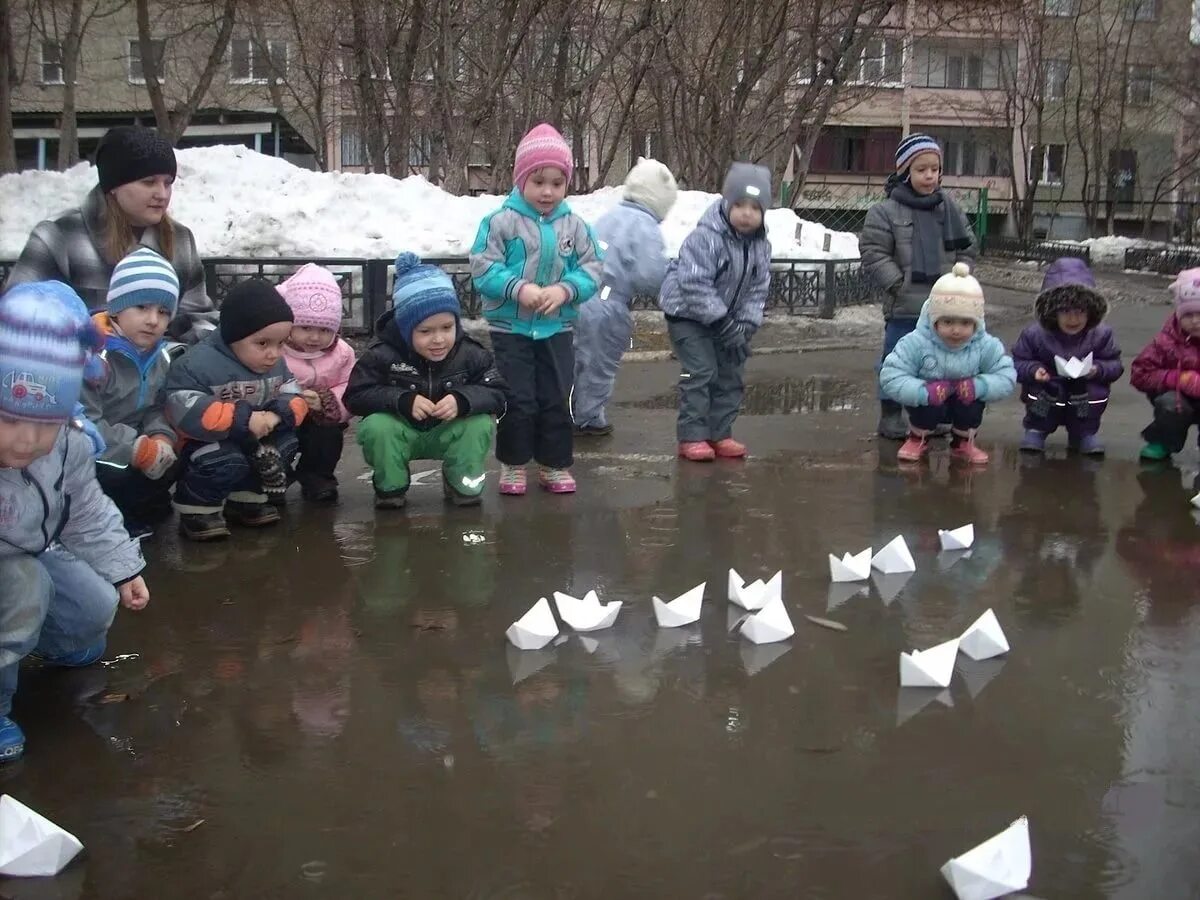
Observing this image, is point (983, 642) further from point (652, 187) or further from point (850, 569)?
point (652, 187)

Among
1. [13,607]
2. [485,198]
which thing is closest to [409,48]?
[485,198]

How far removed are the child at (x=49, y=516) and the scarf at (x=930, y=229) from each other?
5289 mm

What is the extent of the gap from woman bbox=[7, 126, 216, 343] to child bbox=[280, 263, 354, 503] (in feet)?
2.26

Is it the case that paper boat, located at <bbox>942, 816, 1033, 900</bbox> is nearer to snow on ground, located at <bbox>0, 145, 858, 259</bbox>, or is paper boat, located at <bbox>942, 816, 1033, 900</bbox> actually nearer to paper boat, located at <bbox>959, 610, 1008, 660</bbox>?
paper boat, located at <bbox>959, 610, 1008, 660</bbox>

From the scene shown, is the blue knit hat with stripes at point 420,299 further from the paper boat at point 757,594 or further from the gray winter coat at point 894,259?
the gray winter coat at point 894,259

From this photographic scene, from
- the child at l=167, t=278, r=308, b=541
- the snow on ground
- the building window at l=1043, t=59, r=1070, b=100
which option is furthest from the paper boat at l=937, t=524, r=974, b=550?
the building window at l=1043, t=59, r=1070, b=100

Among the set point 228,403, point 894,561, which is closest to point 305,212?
point 228,403

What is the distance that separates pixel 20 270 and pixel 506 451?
87.6 inches

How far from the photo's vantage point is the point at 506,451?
19.9 feet

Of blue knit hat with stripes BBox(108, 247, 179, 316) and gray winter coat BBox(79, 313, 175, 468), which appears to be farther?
blue knit hat with stripes BBox(108, 247, 179, 316)

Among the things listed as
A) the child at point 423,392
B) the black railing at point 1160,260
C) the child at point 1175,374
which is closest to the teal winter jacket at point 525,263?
the child at point 423,392

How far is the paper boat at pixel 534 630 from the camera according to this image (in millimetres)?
3996

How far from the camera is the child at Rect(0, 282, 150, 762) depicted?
10.3 feet

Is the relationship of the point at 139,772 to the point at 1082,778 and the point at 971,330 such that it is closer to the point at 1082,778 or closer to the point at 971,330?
Answer: the point at 1082,778
